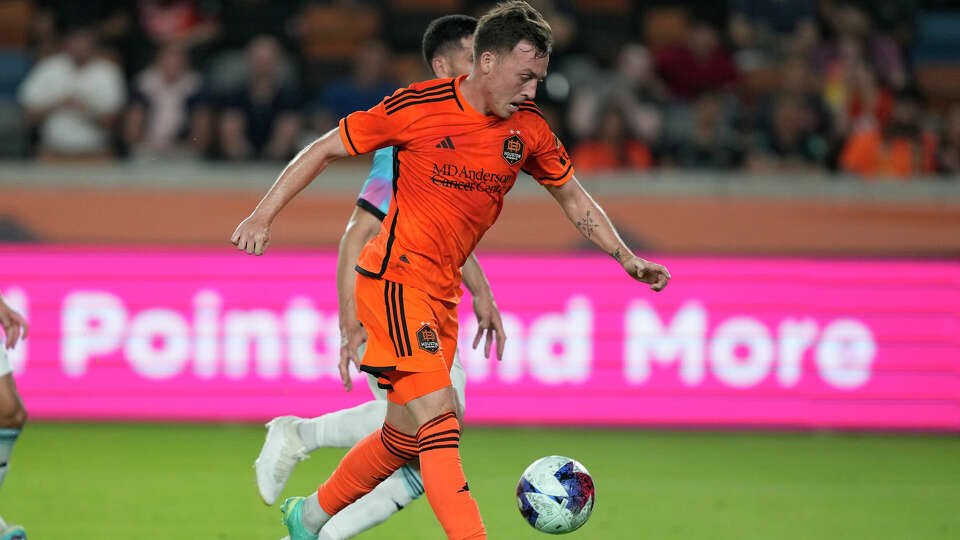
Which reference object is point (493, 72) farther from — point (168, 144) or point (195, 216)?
point (168, 144)

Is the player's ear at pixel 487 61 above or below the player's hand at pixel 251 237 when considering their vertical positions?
above

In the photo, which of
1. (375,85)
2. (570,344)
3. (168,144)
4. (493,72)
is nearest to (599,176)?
(570,344)

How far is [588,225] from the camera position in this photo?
5.09 m

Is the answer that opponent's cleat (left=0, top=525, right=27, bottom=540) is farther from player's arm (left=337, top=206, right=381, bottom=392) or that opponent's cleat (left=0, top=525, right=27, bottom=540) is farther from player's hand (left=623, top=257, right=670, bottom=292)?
player's hand (left=623, top=257, right=670, bottom=292)

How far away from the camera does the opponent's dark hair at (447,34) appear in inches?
213

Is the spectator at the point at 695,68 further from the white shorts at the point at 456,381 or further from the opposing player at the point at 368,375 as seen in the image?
the white shorts at the point at 456,381

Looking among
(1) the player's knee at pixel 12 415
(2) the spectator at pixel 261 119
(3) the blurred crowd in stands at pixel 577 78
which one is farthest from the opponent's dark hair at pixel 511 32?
(2) the spectator at pixel 261 119

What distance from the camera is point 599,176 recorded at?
9.80 metres

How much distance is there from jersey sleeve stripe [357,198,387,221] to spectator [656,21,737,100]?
7052mm

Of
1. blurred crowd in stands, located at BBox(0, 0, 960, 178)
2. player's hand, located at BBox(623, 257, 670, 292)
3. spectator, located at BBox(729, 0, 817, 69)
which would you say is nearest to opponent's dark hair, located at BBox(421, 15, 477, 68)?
player's hand, located at BBox(623, 257, 670, 292)

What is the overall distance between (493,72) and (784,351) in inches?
214

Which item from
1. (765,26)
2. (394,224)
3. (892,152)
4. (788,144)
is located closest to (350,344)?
(394,224)

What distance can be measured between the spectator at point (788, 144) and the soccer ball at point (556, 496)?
6200 mm

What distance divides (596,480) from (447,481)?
3250 millimetres
